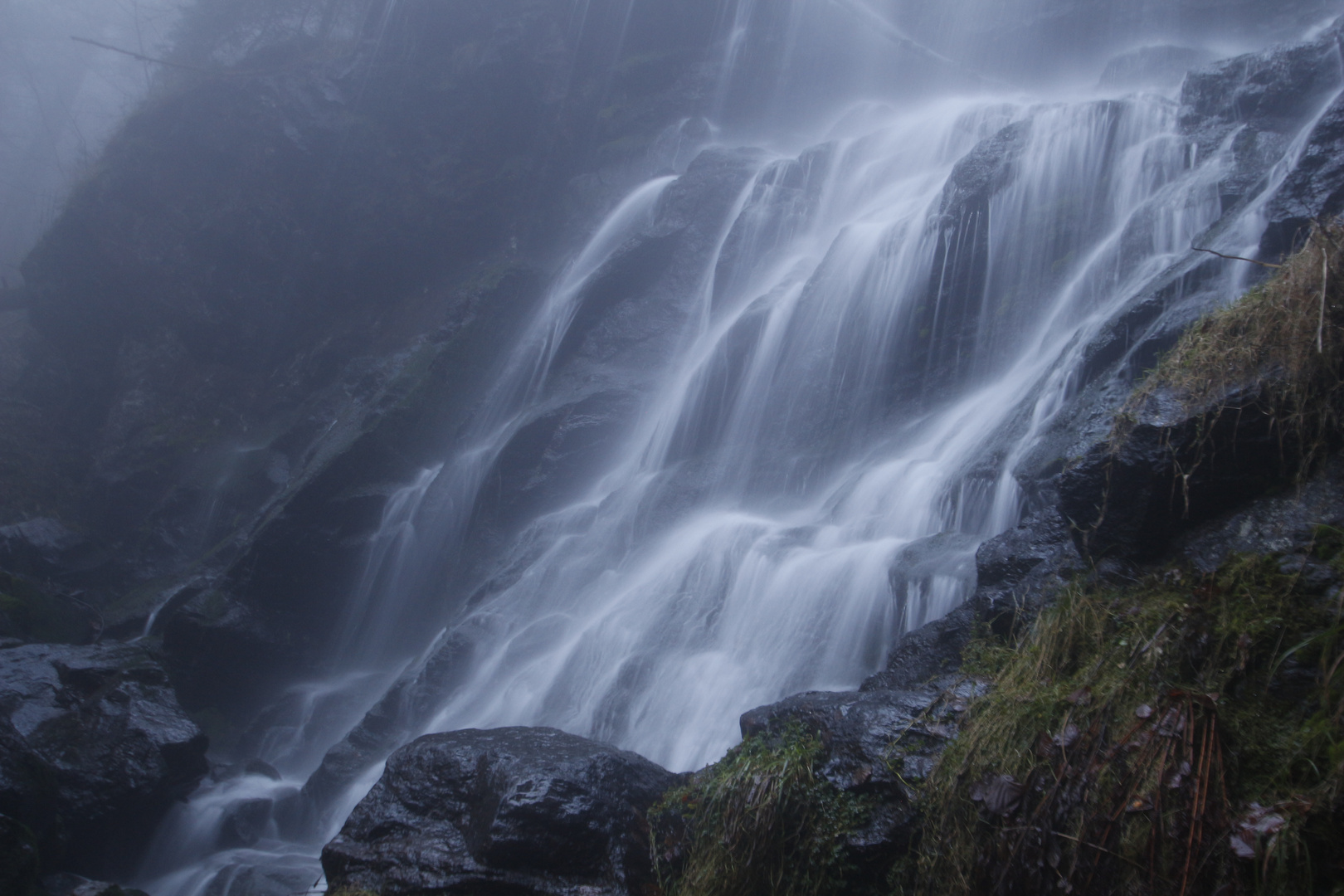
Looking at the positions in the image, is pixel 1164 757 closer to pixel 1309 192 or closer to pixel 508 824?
pixel 508 824

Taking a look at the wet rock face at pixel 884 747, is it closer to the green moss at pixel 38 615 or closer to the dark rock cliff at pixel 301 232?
the green moss at pixel 38 615

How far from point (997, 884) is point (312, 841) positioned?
32.8 ft

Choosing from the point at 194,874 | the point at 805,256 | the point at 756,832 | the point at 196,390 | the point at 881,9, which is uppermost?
the point at 881,9

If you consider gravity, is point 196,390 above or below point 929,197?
below

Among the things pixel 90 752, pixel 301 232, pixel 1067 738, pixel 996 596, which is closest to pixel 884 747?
pixel 1067 738

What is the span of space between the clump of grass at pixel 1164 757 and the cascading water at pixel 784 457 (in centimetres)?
326

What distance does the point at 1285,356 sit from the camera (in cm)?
344

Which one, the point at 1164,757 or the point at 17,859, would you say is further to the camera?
the point at 17,859

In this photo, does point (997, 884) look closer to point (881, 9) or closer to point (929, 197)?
point (929, 197)

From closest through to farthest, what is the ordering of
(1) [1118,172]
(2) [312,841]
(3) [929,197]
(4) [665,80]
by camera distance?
(2) [312,841], (1) [1118,172], (3) [929,197], (4) [665,80]

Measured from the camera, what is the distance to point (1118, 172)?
10.8 metres

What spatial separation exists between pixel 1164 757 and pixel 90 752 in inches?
458

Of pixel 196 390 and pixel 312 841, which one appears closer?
pixel 312 841

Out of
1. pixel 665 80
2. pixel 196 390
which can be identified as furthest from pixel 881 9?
pixel 196 390
